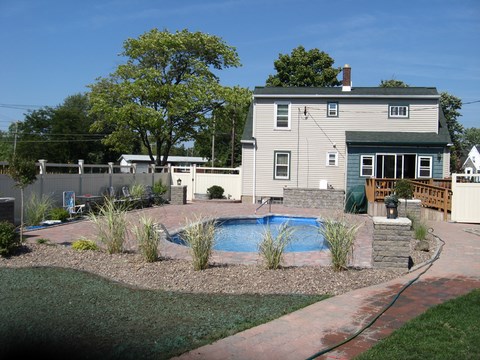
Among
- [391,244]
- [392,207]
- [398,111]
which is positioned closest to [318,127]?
[398,111]

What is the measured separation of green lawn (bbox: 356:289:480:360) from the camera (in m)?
4.42

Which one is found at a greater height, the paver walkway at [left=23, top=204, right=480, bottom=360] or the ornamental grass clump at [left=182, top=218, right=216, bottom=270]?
the ornamental grass clump at [left=182, top=218, right=216, bottom=270]

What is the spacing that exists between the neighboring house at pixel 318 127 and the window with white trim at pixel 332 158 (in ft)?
0.08

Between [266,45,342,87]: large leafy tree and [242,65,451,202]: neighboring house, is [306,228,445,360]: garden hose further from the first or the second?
[266,45,342,87]: large leafy tree

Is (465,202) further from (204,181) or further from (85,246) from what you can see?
(204,181)

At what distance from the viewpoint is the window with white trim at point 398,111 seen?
2467cm

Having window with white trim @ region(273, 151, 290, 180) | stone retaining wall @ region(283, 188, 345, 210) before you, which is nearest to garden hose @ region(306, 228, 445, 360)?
stone retaining wall @ region(283, 188, 345, 210)

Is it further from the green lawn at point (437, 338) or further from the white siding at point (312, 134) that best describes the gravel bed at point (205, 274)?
the white siding at point (312, 134)

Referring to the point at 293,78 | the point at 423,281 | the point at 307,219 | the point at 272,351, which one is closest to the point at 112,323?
the point at 272,351

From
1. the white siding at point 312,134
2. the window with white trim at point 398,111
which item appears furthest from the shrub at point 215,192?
the window with white trim at point 398,111

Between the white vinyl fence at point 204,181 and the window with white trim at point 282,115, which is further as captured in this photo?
the white vinyl fence at point 204,181

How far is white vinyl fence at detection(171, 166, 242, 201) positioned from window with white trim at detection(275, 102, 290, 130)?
3324mm

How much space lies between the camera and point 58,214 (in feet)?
47.6

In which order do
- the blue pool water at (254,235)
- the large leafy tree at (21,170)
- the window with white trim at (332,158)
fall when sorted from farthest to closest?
the window with white trim at (332,158) < the blue pool water at (254,235) < the large leafy tree at (21,170)
